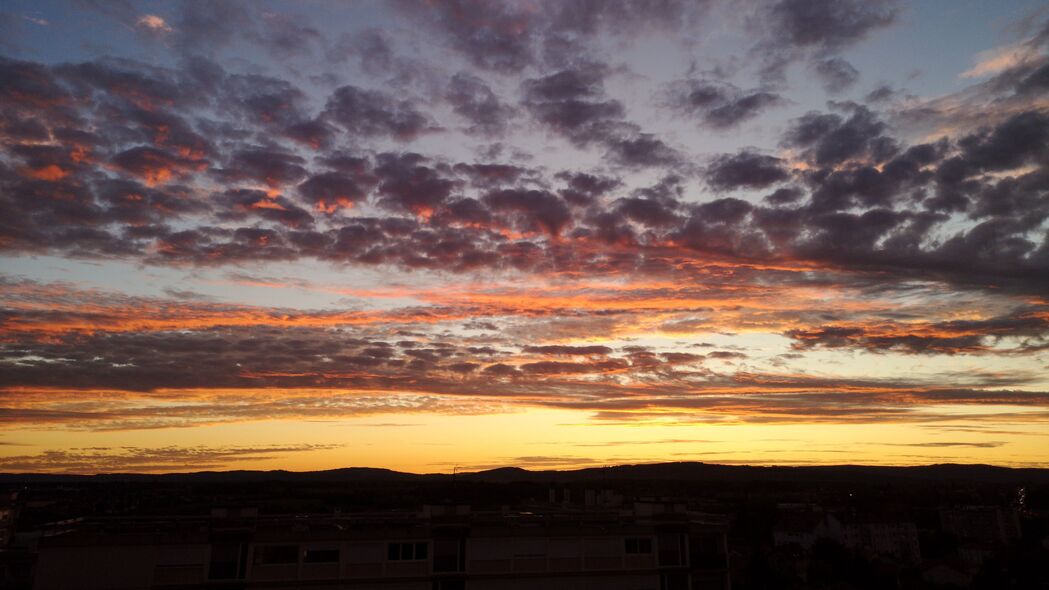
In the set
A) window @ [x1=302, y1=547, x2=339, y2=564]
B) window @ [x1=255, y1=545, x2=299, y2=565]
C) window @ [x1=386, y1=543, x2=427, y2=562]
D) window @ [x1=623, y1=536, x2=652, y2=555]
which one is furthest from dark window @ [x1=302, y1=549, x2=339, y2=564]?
window @ [x1=623, y1=536, x2=652, y2=555]

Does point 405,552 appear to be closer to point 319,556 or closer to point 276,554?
point 319,556

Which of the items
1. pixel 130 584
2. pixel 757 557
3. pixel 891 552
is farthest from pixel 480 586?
pixel 891 552

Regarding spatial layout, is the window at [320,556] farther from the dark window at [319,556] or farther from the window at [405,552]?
the window at [405,552]

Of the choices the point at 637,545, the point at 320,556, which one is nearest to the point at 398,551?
the point at 320,556

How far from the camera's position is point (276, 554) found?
26125 millimetres

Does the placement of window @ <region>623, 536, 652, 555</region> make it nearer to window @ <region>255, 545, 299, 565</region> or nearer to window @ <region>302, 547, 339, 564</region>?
window @ <region>302, 547, 339, 564</region>

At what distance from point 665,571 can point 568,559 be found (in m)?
4.48

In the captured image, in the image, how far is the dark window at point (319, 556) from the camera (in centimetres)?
2634

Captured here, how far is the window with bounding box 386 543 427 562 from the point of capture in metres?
27.1

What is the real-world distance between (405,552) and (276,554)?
15.7 feet

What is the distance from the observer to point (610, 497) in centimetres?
4516

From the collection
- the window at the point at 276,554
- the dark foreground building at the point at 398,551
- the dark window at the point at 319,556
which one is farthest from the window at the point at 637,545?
the window at the point at 276,554

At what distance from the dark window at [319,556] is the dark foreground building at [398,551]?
4 cm

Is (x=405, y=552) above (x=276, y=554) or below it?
below
